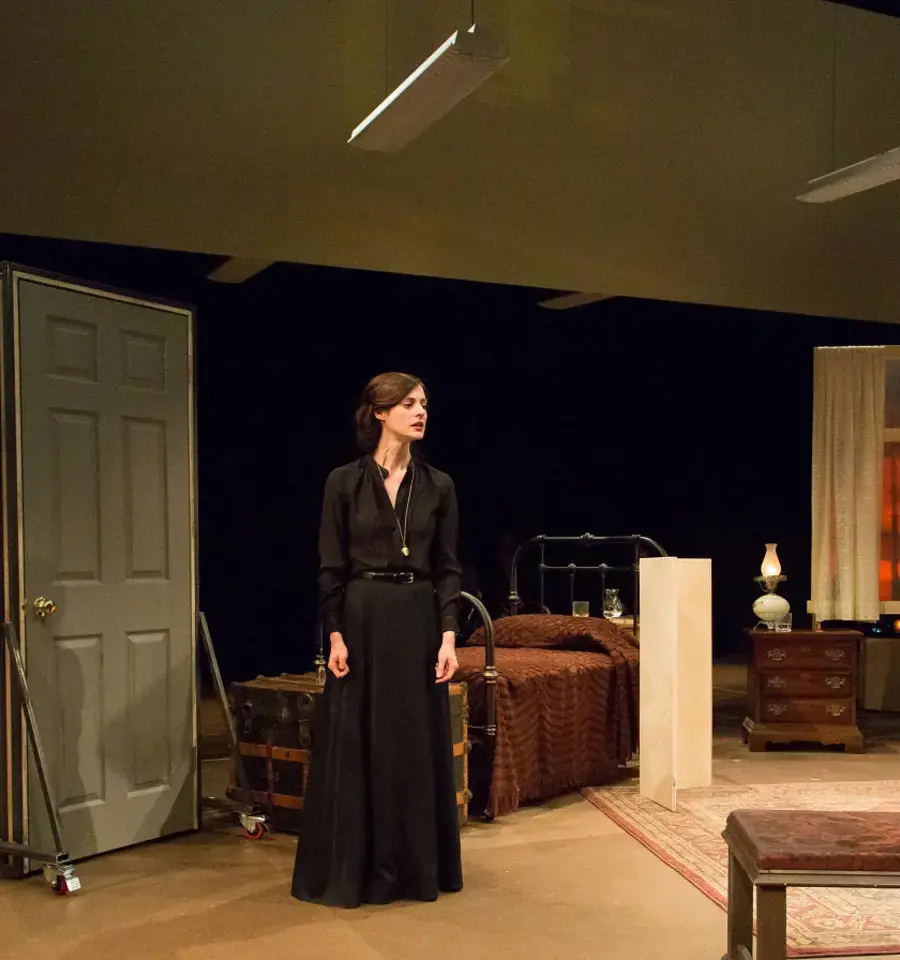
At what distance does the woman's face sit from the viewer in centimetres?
374

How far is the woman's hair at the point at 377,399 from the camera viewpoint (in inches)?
147

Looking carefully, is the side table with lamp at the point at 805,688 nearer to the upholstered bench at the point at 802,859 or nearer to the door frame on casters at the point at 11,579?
the upholstered bench at the point at 802,859

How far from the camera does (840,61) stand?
7.20 metres

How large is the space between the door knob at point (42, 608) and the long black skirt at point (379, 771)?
3.45 ft

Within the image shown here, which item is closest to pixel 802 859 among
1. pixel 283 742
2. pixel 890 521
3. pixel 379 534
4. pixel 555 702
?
pixel 379 534

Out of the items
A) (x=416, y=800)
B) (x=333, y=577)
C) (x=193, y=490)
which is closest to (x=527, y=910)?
(x=416, y=800)

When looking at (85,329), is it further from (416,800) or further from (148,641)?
(416,800)

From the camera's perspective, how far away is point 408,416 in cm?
374

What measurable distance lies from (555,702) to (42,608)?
7.36 ft

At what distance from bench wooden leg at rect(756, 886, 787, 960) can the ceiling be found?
3.94 metres

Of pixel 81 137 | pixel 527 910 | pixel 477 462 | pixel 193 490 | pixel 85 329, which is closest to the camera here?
pixel 527 910

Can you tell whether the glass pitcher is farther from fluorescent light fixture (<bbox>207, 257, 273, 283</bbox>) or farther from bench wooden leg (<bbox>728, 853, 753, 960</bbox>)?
bench wooden leg (<bbox>728, 853, 753, 960</bbox>)

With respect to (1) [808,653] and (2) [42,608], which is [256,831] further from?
(1) [808,653]

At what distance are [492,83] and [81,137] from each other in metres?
2.21
